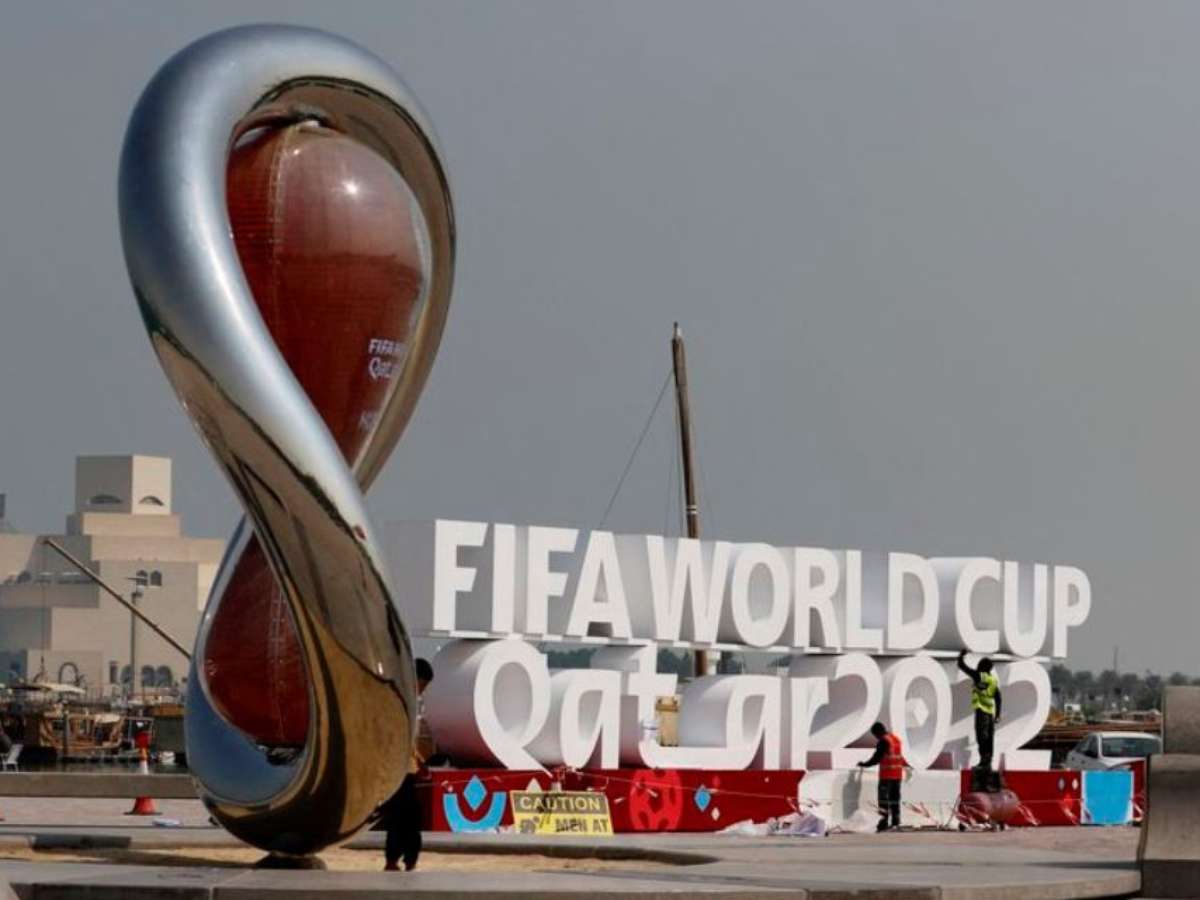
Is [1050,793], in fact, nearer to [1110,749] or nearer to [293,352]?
[1110,749]

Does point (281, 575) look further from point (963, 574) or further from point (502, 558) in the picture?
point (963, 574)

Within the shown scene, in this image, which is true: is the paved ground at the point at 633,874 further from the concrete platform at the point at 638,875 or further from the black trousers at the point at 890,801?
the black trousers at the point at 890,801

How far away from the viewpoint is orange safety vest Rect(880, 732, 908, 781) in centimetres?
3175

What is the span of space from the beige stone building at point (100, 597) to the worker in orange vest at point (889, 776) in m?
143


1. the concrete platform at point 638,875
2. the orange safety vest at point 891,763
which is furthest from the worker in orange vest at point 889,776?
the concrete platform at point 638,875

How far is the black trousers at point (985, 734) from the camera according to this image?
34969mm

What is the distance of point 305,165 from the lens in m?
17.9

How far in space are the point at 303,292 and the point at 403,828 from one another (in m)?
3.42

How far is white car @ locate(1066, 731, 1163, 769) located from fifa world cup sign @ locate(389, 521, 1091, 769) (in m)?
5.10

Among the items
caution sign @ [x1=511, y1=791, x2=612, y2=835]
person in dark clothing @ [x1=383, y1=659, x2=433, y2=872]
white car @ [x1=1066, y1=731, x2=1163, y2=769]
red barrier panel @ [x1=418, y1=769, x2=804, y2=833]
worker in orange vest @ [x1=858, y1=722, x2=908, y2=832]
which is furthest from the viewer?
white car @ [x1=1066, y1=731, x2=1163, y2=769]

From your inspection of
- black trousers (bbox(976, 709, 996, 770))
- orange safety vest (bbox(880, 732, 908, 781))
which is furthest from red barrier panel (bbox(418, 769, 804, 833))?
black trousers (bbox(976, 709, 996, 770))

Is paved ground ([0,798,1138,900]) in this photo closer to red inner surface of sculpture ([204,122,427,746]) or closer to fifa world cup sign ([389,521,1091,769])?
red inner surface of sculpture ([204,122,427,746])

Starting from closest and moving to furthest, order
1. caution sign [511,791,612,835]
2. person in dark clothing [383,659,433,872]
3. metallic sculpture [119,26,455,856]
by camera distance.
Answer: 1. metallic sculpture [119,26,455,856]
2. person in dark clothing [383,659,433,872]
3. caution sign [511,791,612,835]

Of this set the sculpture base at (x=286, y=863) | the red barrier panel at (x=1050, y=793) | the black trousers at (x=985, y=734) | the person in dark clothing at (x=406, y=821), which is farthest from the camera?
the red barrier panel at (x=1050, y=793)
